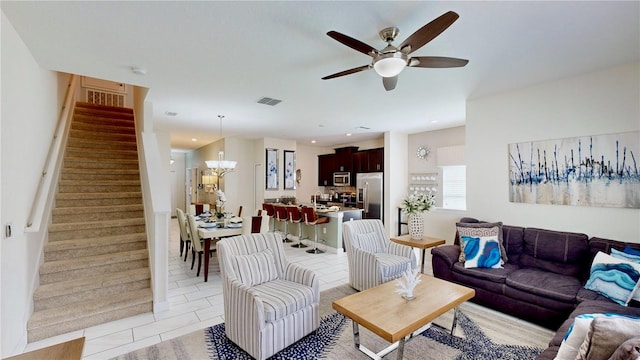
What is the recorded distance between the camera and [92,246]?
11.5 ft

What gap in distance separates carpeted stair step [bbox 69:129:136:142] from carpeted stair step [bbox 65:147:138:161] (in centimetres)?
38

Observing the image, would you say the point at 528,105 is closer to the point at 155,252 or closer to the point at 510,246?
the point at 510,246

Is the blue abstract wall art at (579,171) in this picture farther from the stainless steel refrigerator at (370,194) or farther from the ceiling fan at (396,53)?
the stainless steel refrigerator at (370,194)

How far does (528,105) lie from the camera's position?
3766 mm

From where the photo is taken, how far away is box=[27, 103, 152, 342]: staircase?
9.66 feet

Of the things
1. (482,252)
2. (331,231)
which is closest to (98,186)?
(331,231)

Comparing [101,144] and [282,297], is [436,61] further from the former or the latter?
[101,144]

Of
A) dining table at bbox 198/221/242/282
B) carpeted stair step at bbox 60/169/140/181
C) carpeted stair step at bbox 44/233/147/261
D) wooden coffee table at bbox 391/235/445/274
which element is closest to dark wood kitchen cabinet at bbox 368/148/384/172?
wooden coffee table at bbox 391/235/445/274

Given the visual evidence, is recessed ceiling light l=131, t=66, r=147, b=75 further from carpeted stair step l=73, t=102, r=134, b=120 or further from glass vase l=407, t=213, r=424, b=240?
glass vase l=407, t=213, r=424, b=240

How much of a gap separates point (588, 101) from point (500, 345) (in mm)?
2975

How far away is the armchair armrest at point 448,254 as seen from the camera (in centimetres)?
353

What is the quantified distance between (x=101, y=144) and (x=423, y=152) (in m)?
6.86

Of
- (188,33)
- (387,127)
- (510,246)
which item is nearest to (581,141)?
(510,246)

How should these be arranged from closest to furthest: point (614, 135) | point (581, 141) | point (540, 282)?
point (540, 282) → point (614, 135) → point (581, 141)
